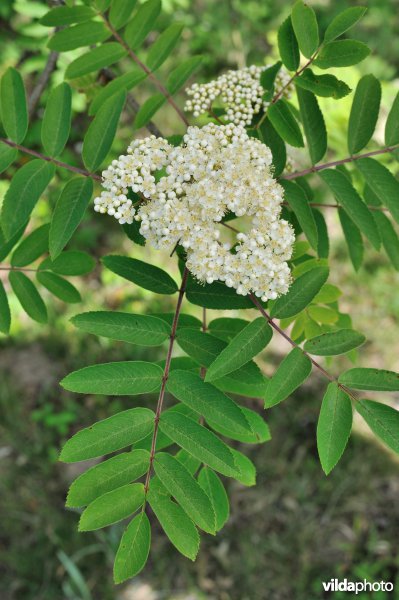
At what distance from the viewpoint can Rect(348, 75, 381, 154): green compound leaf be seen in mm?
1512

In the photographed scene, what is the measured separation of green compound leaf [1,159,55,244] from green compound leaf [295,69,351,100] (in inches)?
28.8

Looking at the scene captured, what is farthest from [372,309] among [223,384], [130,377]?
[130,377]

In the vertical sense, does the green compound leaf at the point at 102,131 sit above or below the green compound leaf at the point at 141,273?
above

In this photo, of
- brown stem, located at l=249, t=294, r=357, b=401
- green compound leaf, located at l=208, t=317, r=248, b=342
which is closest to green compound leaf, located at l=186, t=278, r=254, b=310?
brown stem, located at l=249, t=294, r=357, b=401

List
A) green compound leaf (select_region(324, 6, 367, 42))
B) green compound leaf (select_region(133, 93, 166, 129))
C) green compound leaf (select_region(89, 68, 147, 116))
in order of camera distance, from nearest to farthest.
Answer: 1. green compound leaf (select_region(324, 6, 367, 42))
2. green compound leaf (select_region(89, 68, 147, 116))
3. green compound leaf (select_region(133, 93, 166, 129))

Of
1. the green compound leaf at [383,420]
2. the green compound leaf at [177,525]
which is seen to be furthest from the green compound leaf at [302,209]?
the green compound leaf at [177,525]

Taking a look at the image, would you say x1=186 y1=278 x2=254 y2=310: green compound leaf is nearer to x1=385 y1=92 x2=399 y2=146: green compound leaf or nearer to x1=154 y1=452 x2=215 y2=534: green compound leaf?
x1=154 y1=452 x2=215 y2=534: green compound leaf

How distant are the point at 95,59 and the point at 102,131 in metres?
0.38

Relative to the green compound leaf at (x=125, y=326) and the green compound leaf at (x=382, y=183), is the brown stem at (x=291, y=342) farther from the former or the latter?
the green compound leaf at (x=382, y=183)

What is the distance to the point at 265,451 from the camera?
3.88 metres

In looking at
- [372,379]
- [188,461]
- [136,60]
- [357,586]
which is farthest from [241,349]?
[357,586]

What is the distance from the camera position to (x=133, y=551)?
126cm

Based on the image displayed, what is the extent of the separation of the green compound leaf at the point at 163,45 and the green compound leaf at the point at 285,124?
50 centimetres

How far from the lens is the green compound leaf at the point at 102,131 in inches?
59.2
